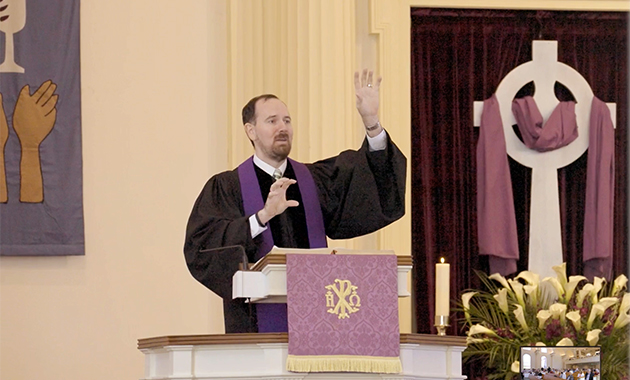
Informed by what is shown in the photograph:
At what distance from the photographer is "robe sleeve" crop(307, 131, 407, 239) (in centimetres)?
585

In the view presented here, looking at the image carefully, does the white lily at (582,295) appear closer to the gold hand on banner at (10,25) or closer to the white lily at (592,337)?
the white lily at (592,337)

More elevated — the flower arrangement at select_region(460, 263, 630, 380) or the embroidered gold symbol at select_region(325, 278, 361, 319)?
the embroidered gold symbol at select_region(325, 278, 361, 319)

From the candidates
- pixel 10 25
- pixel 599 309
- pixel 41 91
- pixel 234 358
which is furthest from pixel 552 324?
pixel 10 25

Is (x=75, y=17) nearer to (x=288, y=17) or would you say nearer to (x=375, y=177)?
(x=288, y=17)

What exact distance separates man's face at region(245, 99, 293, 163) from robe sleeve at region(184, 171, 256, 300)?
0.41m

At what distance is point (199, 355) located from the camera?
15.0 feet

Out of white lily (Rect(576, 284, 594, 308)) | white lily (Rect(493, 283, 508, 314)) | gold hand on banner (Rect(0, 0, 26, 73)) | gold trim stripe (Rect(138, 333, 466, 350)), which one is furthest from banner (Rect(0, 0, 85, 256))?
gold trim stripe (Rect(138, 333, 466, 350))

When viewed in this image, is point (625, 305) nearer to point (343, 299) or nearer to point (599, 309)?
point (599, 309)

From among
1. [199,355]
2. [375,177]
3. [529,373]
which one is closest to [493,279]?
[529,373]

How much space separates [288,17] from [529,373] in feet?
10.7

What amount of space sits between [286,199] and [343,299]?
118 centimetres

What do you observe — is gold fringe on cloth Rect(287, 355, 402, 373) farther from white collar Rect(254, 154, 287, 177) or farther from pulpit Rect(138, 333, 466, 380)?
white collar Rect(254, 154, 287, 177)

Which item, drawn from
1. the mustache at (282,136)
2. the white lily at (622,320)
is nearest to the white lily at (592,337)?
the white lily at (622,320)

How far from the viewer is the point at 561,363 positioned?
691cm
